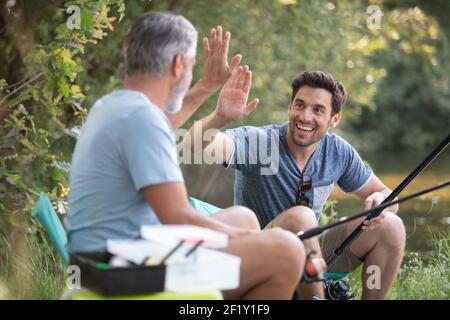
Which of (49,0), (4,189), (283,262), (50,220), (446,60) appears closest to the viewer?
(283,262)

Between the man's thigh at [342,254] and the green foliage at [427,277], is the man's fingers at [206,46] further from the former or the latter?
the green foliage at [427,277]

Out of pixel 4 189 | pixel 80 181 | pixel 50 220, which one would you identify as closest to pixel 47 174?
pixel 4 189

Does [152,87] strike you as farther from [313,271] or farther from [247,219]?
[313,271]

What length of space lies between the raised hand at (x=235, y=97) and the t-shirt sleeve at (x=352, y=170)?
2.19 ft

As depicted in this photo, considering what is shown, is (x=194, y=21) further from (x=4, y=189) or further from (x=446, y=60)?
(x=446, y=60)

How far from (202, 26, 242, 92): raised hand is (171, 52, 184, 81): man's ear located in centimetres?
67

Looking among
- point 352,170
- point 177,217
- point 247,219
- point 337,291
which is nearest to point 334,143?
point 352,170

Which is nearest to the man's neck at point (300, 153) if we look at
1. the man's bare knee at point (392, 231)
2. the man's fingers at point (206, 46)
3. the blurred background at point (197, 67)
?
the man's bare knee at point (392, 231)

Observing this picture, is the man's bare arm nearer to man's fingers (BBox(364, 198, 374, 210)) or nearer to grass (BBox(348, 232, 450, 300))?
man's fingers (BBox(364, 198, 374, 210))

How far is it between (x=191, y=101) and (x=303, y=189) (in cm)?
64

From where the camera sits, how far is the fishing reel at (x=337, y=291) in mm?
3811

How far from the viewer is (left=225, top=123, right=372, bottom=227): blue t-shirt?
3947mm

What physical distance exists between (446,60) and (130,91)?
19.9 meters

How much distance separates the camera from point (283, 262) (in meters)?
2.79
